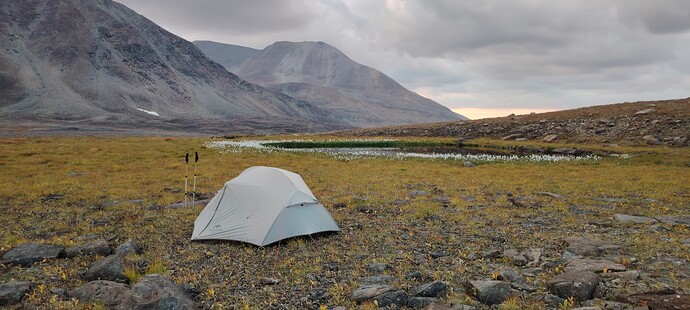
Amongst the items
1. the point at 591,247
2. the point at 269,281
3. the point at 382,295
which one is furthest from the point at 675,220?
the point at 269,281

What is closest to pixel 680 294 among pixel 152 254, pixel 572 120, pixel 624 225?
pixel 624 225

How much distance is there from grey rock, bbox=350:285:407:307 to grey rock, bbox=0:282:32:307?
7.68 meters

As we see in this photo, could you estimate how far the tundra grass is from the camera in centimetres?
1072

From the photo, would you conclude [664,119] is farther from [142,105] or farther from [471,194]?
[142,105]

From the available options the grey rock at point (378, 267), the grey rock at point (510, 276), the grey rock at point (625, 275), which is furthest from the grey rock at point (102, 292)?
the grey rock at point (625, 275)

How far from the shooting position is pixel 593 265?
34.8 ft

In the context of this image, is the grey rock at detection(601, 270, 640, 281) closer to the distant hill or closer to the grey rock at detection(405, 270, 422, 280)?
the grey rock at detection(405, 270, 422, 280)

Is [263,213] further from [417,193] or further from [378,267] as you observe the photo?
[417,193]

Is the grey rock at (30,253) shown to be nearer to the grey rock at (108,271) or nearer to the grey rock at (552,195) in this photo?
the grey rock at (108,271)

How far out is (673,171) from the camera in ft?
102

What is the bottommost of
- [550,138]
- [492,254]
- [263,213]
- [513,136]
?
[492,254]

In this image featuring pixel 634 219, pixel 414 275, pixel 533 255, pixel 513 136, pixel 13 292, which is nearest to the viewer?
pixel 13 292

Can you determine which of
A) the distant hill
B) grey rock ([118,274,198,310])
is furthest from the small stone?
the distant hill

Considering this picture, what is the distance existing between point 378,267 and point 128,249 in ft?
24.6
